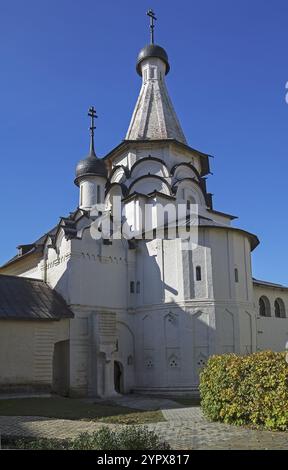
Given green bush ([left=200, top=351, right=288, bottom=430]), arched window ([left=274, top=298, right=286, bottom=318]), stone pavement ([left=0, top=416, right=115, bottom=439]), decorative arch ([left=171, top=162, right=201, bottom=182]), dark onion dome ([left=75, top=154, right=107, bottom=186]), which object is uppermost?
dark onion dome ([left=75, top=154, right=107, bottom=186])

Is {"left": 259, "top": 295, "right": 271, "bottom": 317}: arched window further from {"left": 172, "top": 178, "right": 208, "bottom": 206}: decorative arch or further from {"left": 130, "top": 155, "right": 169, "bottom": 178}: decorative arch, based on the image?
{"left": 130, "top": 155, "right": 169, "bottom": 178}: decorative arch

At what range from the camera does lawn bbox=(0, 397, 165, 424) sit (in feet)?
44.6

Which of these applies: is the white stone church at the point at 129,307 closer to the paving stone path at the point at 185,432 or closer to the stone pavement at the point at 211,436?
the paving stone path at the point at 185,432

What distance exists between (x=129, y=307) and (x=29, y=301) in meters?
5.44

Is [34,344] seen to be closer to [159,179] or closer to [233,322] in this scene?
[233,322]

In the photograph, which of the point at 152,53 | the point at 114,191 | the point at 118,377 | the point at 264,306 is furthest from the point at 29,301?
the point at 152,53

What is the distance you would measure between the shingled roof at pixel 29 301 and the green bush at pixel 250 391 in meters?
9.96

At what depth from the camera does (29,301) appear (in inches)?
850

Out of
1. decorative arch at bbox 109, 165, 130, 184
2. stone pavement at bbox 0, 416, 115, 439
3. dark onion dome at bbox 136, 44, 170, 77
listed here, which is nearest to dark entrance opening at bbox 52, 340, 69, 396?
stone pavement at bbox 0, 416, 115, 439

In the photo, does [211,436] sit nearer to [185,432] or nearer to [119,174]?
[185,432]

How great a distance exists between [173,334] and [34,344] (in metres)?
6.56

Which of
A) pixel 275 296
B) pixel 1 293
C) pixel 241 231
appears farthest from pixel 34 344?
pixel 275 296

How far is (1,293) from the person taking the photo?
21.3m

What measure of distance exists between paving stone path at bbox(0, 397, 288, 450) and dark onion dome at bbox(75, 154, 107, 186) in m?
17.9
